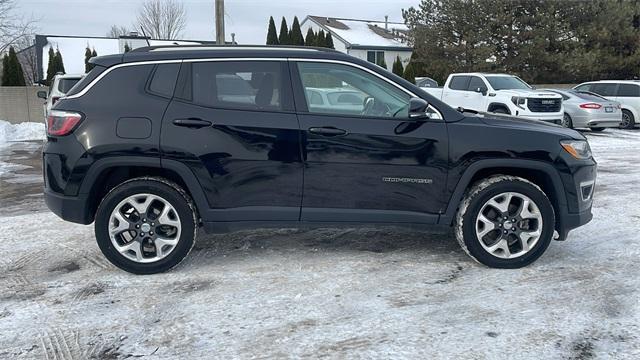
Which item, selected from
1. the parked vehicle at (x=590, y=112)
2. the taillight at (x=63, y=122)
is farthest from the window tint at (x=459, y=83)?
the taillight at (x=63, y=122)

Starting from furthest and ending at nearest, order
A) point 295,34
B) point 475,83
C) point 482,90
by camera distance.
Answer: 1. point 295,34
2. point 475,83
3. point 482,90

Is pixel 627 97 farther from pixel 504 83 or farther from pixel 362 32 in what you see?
pixel 362 32

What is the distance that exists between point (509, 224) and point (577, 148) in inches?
35.1

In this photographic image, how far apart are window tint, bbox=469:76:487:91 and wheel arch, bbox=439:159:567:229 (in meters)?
11.7

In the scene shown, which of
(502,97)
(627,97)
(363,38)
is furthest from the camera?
(363,38)

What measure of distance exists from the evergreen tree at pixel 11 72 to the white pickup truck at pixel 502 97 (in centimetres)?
1652

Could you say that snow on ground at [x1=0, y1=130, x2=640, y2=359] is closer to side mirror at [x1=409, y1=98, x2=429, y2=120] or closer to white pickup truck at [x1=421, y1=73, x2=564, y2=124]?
side mirror at [x1=409, y1=98, x2=429, y2=120]

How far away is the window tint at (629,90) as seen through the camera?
17.8 meters

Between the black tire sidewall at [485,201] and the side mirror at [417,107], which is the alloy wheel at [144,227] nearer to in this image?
the side mirror at [417,107]

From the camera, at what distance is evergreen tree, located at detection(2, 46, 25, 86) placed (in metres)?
21.4

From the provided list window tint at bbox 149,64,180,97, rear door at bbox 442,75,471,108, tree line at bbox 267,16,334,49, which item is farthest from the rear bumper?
tree line at bbox 267,16,334,49

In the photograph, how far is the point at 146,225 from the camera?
442cm

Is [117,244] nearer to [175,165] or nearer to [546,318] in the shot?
[175,165]

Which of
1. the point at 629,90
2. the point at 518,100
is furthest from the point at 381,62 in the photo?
the point at 518,100
